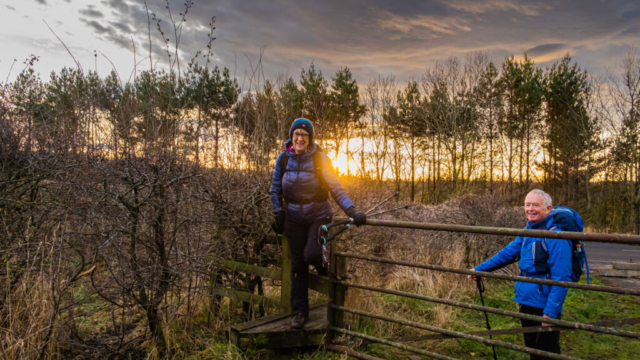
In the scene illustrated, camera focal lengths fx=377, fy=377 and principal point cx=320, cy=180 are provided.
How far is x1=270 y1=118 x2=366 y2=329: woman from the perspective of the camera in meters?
3.55

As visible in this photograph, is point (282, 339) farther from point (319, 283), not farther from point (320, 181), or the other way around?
point (320, 181)

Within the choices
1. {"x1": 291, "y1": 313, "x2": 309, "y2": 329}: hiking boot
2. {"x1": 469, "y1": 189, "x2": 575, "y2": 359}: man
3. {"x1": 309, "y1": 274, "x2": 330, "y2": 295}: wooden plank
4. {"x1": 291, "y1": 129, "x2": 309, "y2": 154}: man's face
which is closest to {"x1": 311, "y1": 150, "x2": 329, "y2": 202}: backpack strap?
{"x1": 291, "y1": 129, "x2": 309, "y2": 154}: man's face

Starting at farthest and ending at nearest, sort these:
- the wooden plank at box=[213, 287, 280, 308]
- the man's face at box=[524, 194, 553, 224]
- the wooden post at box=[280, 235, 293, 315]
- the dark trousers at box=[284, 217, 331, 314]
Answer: the wooden plank at box=[213, 287, 280, 308], the wooden post at box=[280, 235, 293, 315], the dark trousers at box=[284, 217, 331, 314], the man's face at box=[524, 194, 553, 224]

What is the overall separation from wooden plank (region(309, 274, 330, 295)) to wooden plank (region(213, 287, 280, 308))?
1.59 ft

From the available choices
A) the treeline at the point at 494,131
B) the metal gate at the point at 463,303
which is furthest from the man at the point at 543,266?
the treeline at the point at 494,131

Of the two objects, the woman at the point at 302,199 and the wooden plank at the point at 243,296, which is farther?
the wooden plank at the point at 243,296

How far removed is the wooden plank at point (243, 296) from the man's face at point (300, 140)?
166 cm

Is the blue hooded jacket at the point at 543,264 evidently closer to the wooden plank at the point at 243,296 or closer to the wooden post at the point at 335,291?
the wooden post at the point at 335,291

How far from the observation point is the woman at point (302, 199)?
3.55 metres

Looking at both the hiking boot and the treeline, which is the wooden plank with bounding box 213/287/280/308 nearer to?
the hiking boot

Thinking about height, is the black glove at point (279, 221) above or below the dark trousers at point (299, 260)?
above

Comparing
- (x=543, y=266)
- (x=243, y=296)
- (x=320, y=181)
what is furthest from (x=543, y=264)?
(x=243, y=296)

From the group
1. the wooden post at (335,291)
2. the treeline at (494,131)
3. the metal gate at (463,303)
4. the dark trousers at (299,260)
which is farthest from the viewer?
the treeline at (494,131)

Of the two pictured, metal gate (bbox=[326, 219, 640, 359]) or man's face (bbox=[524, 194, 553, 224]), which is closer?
metal gate (bbox=[326, 219, 640, 359])
